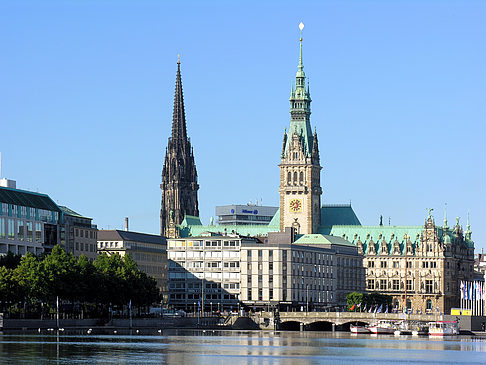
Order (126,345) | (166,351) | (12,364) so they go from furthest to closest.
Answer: (126,345)
(166,351)
(12,364)

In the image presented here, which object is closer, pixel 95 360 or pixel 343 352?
pixel 95 360

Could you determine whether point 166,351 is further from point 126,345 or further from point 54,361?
point 54,361

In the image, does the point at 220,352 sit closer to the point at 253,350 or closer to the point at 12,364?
the point at 253,350

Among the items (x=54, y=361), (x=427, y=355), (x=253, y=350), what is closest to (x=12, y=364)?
(x=54, y=361)

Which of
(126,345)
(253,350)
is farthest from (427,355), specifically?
(126,345)

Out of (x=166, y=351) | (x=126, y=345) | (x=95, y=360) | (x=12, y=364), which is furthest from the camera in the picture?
(x=126, y=345)

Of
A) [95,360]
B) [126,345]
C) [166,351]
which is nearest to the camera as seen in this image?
[95,360]

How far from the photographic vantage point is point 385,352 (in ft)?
648

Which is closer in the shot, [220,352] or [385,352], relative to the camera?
[220,352]

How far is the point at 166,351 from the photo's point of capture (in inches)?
7249

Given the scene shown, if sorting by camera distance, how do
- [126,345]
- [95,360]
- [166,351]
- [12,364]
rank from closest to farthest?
[12,364], [95,360], [166,351], [126,345]

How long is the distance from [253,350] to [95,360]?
33.6m

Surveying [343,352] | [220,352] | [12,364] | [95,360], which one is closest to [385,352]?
[343,352]

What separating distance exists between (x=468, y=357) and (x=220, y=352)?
31.1 m
